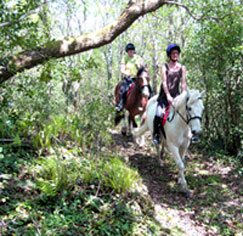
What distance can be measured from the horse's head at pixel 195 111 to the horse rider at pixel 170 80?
75 cm

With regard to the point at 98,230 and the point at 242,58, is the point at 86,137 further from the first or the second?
the point at 242,58

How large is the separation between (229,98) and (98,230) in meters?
5.36

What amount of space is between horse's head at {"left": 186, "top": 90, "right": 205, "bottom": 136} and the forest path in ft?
5.23

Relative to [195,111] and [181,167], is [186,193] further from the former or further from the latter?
[195,111]

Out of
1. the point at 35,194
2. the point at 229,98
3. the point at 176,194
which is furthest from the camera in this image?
the point at 229,98

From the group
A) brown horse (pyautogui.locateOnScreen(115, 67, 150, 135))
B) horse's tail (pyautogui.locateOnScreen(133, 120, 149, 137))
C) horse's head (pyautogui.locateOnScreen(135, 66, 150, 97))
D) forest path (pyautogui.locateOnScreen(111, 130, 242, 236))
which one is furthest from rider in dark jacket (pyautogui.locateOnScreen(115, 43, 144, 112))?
forest path (pyautogui.locateOnScreen(111, 130, 242, 236))

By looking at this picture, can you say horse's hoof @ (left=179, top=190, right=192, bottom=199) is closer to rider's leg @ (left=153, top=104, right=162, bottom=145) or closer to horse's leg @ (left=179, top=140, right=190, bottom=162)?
horse's leg @ (left=179, top=140, right=190, bottom=162)

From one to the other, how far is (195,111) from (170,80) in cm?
132

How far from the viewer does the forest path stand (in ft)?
14.0

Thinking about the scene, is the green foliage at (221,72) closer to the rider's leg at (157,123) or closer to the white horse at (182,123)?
the white horse at (182,123)

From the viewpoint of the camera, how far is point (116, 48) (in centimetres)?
1458

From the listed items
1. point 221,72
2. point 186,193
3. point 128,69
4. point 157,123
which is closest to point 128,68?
point 128,69

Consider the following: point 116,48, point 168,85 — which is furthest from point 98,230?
point 116,48

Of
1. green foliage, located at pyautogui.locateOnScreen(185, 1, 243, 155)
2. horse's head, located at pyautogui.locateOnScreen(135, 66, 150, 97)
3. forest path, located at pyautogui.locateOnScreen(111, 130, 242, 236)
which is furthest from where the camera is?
horse's head, located at pyautogui.locateOnScreen(135, 66, 150, 97)
